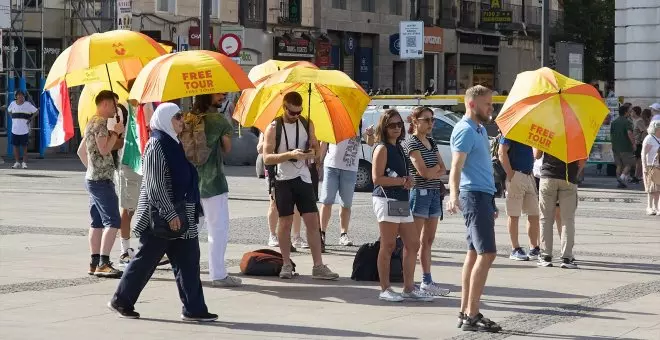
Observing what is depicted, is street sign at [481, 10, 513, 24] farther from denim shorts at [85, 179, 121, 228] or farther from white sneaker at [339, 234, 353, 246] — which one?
denim shorts at [85, 179, 121, 228]

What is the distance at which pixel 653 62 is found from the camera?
36.0m

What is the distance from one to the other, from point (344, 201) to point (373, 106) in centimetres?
1138

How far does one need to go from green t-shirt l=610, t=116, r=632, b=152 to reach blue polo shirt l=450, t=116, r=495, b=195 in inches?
768

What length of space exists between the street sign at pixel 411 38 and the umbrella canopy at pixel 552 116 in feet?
90.1

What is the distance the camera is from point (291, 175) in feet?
44.8

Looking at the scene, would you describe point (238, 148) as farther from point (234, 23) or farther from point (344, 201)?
point (344, 201)

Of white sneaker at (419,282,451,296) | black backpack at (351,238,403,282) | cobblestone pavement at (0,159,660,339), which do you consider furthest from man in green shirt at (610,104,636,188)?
white sneaker at (419,282,451,296)

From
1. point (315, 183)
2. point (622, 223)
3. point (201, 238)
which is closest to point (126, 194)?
point (315, 183)

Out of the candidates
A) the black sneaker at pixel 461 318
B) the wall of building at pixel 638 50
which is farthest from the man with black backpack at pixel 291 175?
the wall of building at pixel 638 50

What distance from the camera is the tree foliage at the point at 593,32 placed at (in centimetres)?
6188

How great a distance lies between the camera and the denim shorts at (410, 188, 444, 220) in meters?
12.6

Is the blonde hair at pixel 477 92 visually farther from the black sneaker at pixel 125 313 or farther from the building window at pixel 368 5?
the building window at pixel 368 5

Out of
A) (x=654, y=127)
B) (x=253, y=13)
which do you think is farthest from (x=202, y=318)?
(x=253, y=13)

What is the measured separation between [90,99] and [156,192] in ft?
12.6
